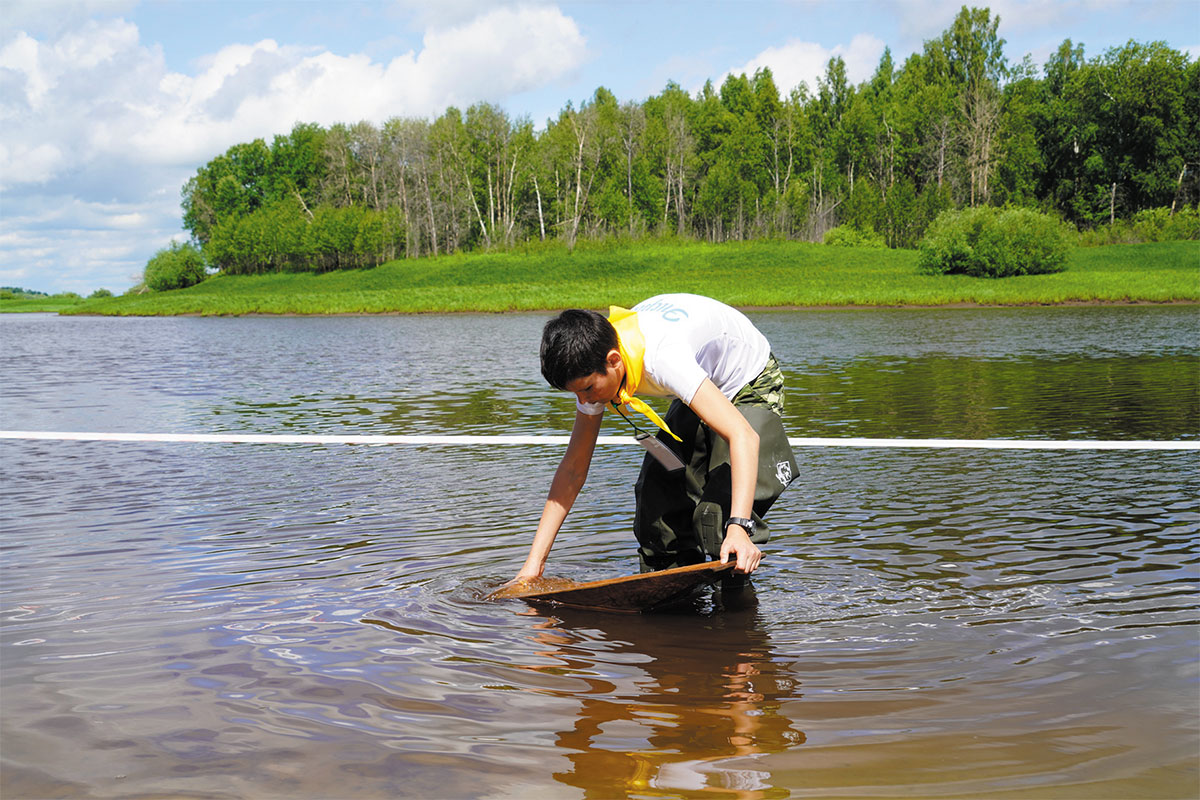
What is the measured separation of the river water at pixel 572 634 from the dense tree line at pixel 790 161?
64751mm

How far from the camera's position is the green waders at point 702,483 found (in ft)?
13.3

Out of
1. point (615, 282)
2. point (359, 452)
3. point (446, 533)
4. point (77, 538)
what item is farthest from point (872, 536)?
point (615, 282)

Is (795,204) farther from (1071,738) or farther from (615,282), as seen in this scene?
(1071,738)

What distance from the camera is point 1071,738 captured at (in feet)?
10.2

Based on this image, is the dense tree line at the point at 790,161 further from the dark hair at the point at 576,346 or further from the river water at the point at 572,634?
the dark hair at the point at 576,346

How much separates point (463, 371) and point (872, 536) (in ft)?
41.1

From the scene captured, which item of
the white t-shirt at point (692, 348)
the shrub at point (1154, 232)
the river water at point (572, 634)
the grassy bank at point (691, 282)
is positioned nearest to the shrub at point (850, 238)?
the grassy bank at point (691, 282)

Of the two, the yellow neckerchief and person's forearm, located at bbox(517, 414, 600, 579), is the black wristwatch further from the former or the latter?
person's forearm, located at bbox(517, 414, 600, 579)

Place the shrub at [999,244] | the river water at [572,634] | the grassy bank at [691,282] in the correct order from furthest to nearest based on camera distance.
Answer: the shrub at [999,244] < the grassy bank at [691,282] < the river water at [572,634]

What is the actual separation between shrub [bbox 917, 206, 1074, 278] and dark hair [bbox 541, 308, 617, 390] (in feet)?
156

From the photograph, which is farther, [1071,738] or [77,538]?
[77,538]

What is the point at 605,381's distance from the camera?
142 inches

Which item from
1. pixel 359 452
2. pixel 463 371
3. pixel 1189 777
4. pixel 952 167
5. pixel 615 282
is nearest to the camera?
pixel 1189 777

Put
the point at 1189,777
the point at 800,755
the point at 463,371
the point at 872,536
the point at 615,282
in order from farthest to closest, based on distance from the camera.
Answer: the point at 615,282
the point at 463,371
the point at 872,536
the point at 800,755
the point at 1189,777
